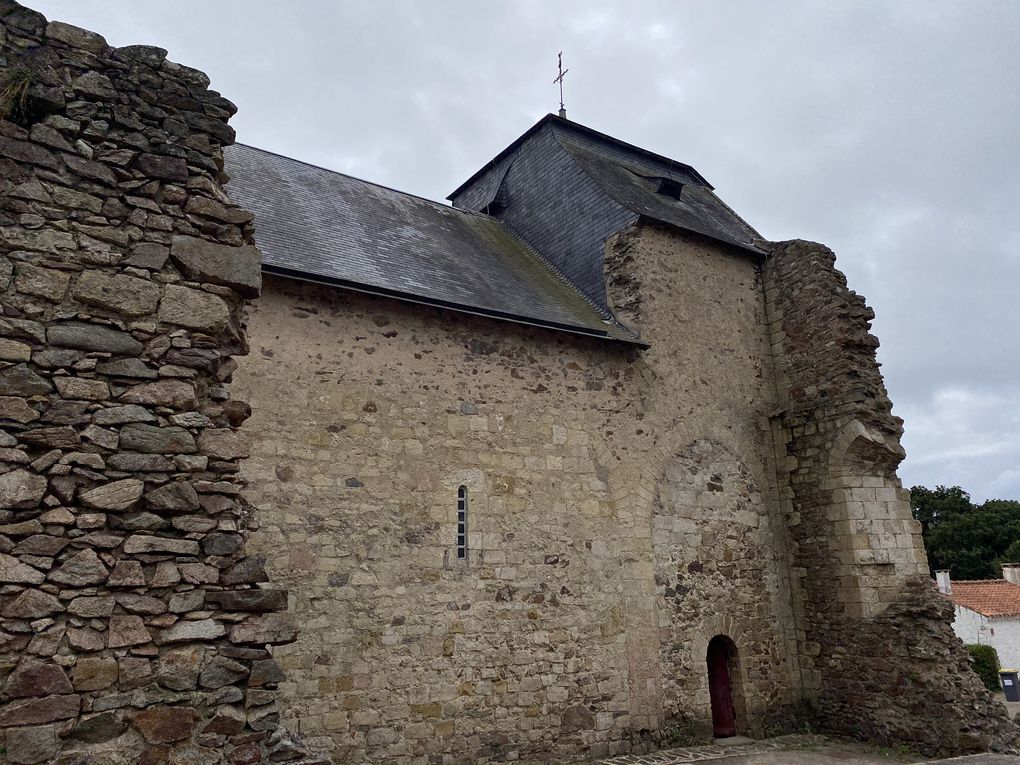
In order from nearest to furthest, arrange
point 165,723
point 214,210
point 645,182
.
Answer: point 165,723 < point 214,210 < point 645,182

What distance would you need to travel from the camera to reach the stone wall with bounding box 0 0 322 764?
3133 mm

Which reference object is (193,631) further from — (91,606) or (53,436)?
(53,436)

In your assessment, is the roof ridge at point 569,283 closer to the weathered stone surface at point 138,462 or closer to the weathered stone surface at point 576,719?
the weathered stone surface at point 576,719

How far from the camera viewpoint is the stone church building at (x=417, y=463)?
332 centimetres

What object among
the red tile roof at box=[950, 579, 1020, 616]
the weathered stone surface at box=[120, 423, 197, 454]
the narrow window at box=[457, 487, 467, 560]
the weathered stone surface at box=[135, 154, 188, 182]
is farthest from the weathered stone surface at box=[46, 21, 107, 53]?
the red tile roof at box=[950, 579, 1020, 616]

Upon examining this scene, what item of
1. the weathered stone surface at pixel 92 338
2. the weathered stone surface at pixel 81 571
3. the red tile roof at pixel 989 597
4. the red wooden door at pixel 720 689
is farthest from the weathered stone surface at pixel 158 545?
the red tile roof at pixel 989 597

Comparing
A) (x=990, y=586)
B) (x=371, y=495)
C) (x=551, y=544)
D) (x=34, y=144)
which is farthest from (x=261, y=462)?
(x=990, y=586)

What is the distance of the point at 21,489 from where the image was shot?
10.4 ft

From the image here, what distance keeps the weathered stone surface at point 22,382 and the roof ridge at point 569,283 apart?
7.75 metres

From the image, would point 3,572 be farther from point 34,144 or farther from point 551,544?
point 551,544

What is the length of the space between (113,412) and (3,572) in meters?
0.79

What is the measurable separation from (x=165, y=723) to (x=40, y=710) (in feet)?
1.59

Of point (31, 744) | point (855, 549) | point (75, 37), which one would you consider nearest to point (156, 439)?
point (31, 744)

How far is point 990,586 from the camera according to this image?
23750mm
